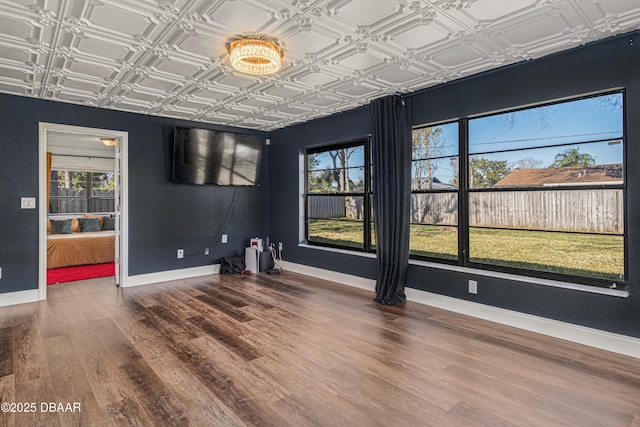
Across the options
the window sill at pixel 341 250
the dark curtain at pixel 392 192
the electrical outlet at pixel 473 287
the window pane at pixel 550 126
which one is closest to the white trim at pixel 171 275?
the window sill at pixel 341 250

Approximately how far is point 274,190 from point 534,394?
Answer: 526 cm

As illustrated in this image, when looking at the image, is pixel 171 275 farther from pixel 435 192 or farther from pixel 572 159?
pixel 572 159

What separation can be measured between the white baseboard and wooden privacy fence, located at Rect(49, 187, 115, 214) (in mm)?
8141

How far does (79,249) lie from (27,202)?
89.4 inches

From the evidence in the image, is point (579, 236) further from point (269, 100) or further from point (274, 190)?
point (274, 190)

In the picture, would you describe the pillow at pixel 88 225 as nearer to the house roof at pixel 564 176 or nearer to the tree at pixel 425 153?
the tree at pixel 425 153

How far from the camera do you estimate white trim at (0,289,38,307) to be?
4.23 metres

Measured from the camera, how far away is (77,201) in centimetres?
901

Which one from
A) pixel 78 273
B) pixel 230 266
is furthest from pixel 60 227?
pixel 230 266

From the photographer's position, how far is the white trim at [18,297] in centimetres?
423

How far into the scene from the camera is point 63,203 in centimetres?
883

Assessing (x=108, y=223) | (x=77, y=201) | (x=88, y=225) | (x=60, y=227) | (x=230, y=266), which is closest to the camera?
(x=230, y=266)

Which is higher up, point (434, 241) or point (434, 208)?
point (434, 208)

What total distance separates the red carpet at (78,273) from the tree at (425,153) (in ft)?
17.4
